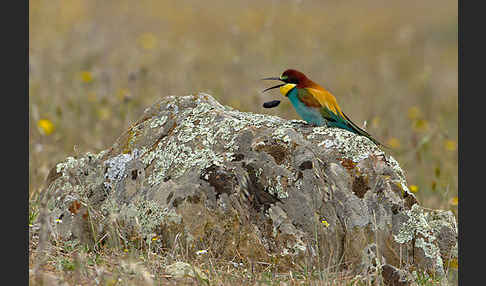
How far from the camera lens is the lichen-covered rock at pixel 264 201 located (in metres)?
3.46

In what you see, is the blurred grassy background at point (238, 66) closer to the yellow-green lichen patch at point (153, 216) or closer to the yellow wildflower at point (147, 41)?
the yellow wildflower at point (147, 41)

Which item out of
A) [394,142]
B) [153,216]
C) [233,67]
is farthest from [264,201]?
[233,67]

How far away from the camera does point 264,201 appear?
11.7 ft

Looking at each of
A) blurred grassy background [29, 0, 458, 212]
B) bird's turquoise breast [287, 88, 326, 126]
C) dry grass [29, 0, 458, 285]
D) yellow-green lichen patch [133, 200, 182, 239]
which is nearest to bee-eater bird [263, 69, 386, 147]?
bird's turquoise breast [287, 88, 326, 126]

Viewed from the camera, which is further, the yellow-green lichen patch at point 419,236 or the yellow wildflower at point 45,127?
the yellow wildflower at point 45,127

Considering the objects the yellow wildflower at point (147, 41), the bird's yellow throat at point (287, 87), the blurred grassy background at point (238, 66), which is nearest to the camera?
the bird's yellow throat at point (287, 87)

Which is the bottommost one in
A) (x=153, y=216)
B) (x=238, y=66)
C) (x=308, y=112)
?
(x=153, y=216)

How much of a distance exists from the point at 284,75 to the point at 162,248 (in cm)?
143

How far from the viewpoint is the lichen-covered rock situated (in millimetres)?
3459

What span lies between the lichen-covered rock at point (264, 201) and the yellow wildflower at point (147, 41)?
8634 mm

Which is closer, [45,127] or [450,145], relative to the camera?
[45,127]

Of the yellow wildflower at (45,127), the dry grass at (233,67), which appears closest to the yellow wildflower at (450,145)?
the dry grass at (233,67)

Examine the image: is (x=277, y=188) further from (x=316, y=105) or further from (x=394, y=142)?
(x=394, y=142)

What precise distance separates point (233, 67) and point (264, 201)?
766 cm
